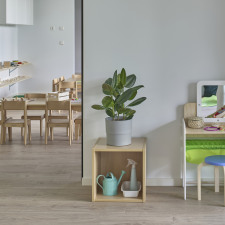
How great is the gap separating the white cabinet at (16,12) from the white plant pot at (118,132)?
6187 mm

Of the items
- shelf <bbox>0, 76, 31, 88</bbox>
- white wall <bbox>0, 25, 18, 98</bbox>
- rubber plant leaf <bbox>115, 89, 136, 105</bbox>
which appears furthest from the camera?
white wall <bbox>0, 25, 18, 98</bbox>

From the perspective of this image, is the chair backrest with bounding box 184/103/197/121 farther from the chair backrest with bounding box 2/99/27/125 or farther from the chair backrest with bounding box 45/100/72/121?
the chair backrest with bounding box 2/99/27/125

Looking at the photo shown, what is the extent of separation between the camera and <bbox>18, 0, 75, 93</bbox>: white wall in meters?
12.2

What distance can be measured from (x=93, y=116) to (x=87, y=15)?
998 millimetres

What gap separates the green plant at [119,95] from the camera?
4547 mm

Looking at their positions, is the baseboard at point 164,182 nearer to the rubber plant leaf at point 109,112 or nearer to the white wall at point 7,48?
the rubber plant leaf at point 109,112

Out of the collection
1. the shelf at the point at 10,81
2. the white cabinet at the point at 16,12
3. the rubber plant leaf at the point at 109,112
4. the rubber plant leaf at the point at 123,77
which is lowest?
the rubber plant leaf at the point at 109,112

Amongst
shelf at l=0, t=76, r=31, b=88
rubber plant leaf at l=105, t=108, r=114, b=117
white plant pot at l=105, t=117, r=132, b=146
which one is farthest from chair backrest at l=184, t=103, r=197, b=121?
shelf at l=0, t=76, r=31, b=88

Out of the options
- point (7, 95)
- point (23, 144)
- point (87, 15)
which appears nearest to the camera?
point (87, 15)

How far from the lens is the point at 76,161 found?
629 centimetres

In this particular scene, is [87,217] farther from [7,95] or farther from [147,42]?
[7,95]

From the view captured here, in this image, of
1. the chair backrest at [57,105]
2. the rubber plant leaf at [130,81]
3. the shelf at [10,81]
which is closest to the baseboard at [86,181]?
the rubber plant leaf at [130,81]

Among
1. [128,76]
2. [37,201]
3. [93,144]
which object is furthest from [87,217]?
[128,76]

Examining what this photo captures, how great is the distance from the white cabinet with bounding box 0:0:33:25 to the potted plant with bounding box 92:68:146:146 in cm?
601
